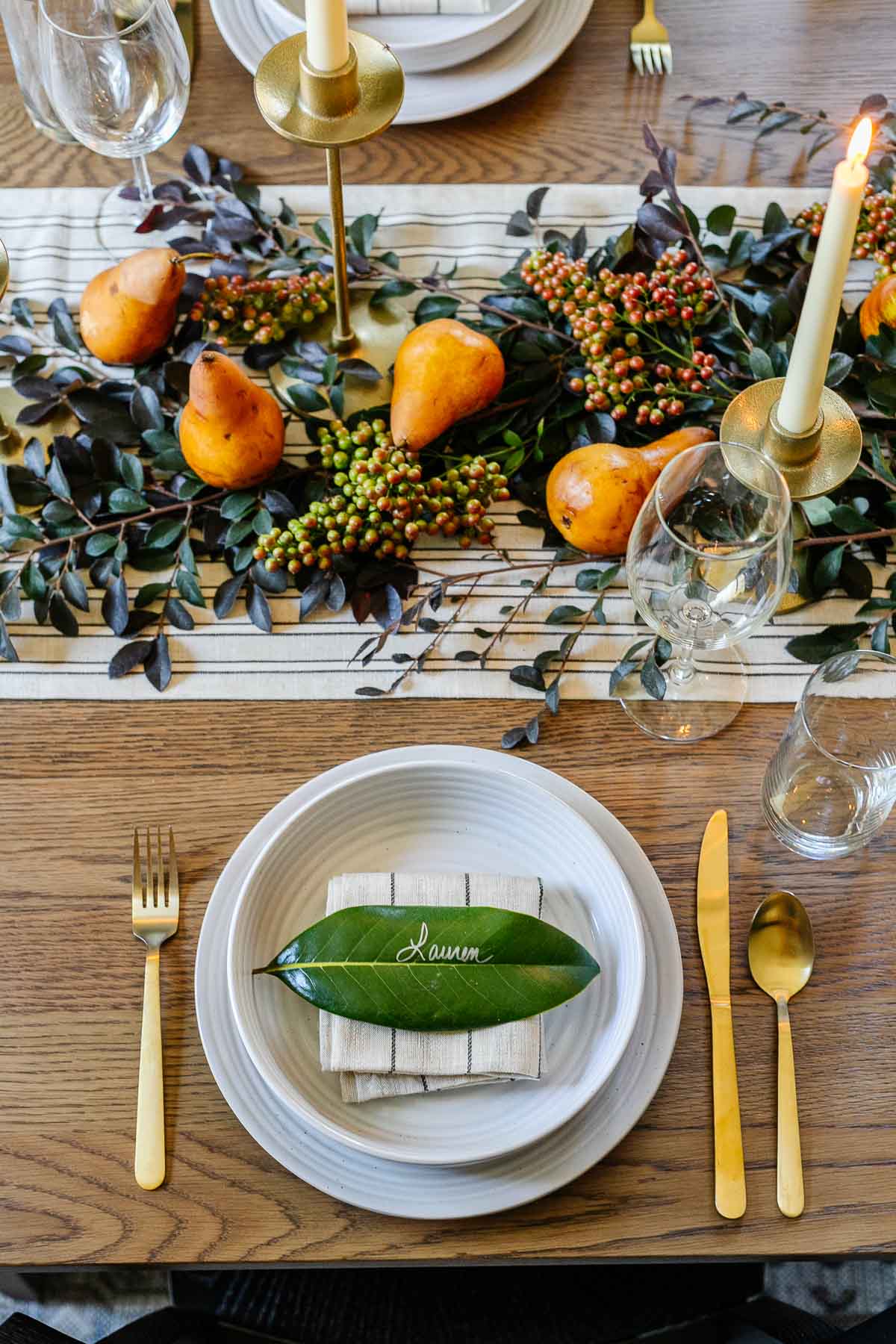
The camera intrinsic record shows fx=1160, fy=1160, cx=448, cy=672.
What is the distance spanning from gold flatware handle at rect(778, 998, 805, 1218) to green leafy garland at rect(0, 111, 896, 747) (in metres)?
0.25

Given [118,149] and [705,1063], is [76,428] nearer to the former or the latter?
[118,149]

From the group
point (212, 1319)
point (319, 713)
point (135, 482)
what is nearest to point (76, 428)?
point (135, 482)

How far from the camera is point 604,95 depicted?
1072 millimetres

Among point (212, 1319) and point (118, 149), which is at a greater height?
point (118, 149)

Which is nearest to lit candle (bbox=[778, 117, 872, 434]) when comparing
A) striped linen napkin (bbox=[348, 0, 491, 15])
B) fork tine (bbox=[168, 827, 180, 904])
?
fork tine (bbox=[168, 827, 180, 904])

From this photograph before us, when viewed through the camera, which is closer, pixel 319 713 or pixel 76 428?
pixel 319 713

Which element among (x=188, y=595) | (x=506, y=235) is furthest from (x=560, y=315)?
(x=188, y=595)

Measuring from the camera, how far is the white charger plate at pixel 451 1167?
639 millimetres

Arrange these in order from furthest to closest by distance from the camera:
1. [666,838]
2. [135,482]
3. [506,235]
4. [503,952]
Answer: [506,235], [135,482], [666,838], [503,952]

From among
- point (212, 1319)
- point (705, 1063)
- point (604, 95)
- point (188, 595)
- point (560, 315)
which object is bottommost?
point (212, 1319)

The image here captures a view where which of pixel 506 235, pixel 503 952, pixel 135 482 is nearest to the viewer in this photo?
pixel 503 952

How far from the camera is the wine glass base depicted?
2.61 ft

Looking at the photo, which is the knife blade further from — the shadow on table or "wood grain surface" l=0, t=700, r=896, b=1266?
the shadow on table

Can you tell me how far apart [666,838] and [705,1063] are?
5.6 inches
